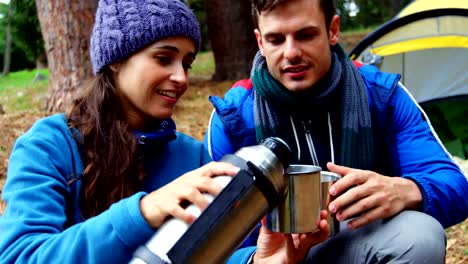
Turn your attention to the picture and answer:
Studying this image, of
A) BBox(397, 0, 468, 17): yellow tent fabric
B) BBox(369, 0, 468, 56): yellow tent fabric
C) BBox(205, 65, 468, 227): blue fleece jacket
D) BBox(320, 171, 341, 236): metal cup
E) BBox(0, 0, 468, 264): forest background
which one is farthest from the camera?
BBox(397, 0, 468, 17): yellow tent fabric

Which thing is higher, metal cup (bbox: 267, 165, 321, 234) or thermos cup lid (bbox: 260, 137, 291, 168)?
thermos cup lid (bbox: 260, 137, 291, 168)

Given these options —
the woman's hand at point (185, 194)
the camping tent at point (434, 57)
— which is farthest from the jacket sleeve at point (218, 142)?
the camping tent at point (434, 57)

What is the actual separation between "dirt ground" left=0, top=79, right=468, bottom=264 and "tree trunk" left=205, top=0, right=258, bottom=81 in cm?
38

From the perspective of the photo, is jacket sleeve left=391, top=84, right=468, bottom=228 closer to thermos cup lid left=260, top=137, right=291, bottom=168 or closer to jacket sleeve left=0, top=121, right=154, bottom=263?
thermos cup lid left=260, top=137, right=291, bottom=168

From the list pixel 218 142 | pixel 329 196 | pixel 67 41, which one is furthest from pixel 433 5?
pixel 329 196

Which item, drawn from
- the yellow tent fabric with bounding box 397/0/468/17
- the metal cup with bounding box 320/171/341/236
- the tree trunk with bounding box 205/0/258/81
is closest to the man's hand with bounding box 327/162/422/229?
the metal cup with bounding box 320/171/341/236

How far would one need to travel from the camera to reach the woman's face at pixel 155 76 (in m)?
1.75

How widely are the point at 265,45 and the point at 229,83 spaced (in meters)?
5.57

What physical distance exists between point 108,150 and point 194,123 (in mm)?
3870

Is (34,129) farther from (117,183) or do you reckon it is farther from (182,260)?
(182,260)

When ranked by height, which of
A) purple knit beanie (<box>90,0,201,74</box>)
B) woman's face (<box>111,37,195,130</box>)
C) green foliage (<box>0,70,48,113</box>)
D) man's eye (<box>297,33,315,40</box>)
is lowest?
green foliage (<box>0,70,48,113</box>)

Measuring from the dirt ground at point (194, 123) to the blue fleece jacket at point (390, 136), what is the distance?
156 cm

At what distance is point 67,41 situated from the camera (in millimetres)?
4445

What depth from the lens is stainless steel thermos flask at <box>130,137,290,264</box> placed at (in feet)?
3.33
